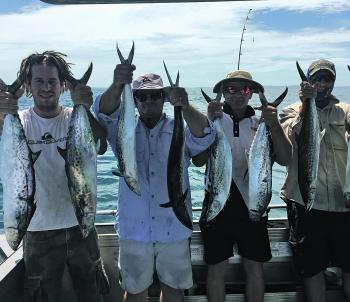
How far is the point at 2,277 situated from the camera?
295cm

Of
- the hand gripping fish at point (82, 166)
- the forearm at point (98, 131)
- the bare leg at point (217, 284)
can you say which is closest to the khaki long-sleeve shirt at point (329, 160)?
the bare leg at point (217, 284)

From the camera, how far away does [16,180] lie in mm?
2623

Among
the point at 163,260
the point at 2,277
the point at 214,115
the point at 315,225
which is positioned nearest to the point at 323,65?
the point at 214,115

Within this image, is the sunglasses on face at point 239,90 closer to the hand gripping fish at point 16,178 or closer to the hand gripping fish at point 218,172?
the hand gripping fish at point 218,172

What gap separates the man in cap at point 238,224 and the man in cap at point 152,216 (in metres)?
0.33

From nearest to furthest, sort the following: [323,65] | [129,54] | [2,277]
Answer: [129,54]
[2,277]
[323,65]

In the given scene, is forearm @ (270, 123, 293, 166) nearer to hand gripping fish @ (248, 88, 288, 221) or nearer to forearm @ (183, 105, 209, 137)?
hand gripping fish @ (248, 88, 288, 221)

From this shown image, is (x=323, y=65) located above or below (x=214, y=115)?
above

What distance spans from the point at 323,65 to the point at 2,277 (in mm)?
2778

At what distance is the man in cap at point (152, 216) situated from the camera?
2.96 metres

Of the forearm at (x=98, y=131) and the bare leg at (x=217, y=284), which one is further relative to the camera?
the bare leg at (x=217, y=284)

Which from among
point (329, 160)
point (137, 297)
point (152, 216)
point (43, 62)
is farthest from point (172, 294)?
point (43, 62)

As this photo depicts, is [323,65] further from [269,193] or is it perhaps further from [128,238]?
[128,238]

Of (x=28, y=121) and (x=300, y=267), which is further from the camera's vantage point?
(x=300, y=267)
